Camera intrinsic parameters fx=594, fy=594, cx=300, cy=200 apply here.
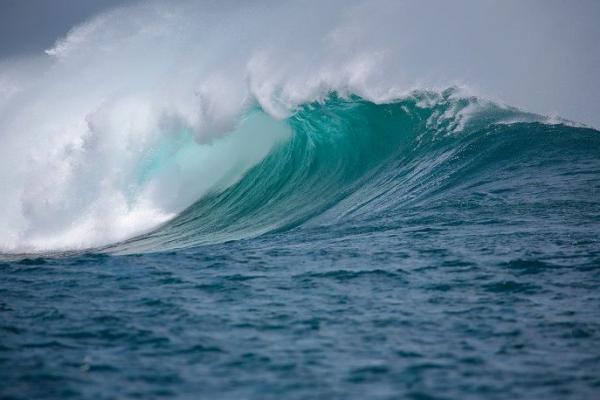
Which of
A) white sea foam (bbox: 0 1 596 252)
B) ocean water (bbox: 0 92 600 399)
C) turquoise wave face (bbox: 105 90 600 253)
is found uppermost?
white sea foam (bbox: 0 1 596 252)

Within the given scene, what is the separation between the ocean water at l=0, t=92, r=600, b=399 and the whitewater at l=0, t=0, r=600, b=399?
3 centimetres

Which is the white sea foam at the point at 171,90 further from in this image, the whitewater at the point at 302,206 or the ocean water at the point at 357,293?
the ocean water at the point at 357,293

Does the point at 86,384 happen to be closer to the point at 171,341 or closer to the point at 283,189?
the point at 171,341

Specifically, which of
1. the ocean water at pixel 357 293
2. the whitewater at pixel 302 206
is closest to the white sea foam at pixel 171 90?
the whitewater at pixel 302 206

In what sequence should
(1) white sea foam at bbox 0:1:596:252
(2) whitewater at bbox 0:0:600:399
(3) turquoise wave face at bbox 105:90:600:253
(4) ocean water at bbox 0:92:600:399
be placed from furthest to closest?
(1) white sea foam at bbox 0:1:596:252 → (3) turquoise wave face at bbox 105:90:600:253 → (2) whitewater at bbox 0:0:600:399 → (4) ocean water at bbox 0:92:600:399

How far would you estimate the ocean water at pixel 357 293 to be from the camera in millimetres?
3891

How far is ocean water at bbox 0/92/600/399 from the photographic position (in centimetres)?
389

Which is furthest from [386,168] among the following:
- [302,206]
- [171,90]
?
[171,90]

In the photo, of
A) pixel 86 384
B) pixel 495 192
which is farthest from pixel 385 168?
pixel 86 384

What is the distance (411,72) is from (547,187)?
7.16m

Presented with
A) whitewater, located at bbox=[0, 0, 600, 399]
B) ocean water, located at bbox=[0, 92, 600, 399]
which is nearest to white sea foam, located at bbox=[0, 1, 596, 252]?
whitewater, located at bbox=[0, 0, 600, 399]

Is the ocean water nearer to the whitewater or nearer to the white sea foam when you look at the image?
the whitewater

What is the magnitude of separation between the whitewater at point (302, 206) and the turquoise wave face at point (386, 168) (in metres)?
0.06

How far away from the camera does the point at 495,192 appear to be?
9258mm
